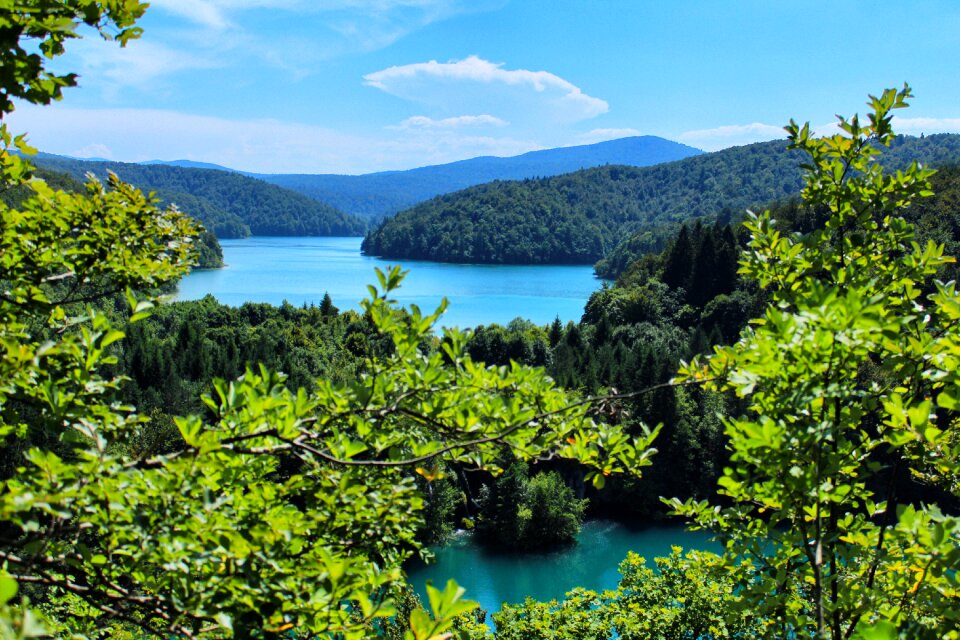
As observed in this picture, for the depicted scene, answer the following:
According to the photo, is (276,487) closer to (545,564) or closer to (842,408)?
(842,408)

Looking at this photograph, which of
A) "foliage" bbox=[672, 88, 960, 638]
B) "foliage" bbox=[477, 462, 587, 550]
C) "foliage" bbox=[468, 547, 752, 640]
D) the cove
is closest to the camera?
"foliage" bbox=[672, 88, 960, 638]

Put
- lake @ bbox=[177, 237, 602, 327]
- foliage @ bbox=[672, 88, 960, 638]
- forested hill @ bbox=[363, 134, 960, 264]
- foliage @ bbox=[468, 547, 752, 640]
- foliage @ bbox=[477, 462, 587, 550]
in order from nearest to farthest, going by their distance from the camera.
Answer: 1. foliage @ bbox=[672, 88, 960, 638]
2. foliage @ bbox=[468, 547, 752, 640]
3. foliage @ bbox=[477, 462, 587, 550]
4. lake @ bbox=[177, 237, 602, 327]
5. forested hill @ bbox=[363, 134, 960, 264]

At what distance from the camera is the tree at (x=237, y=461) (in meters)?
2.17

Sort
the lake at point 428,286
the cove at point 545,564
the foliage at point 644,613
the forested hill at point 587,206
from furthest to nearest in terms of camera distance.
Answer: the forested hill at point 587,206
the lake at point 428,286
the cove at point 545,564
the foliage at point 644,613

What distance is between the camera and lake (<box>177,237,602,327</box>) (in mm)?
72062

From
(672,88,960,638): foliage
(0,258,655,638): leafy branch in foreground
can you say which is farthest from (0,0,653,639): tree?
(672,88,960,638): foliage

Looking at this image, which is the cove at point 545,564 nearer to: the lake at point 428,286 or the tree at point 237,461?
the tree at point 237,461

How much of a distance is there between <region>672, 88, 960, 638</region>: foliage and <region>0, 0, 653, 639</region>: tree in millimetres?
608

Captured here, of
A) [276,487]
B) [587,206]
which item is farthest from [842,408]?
[587,206]

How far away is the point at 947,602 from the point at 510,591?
76.1 ft

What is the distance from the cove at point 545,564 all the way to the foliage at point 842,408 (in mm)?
21245

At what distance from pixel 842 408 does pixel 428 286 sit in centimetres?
9086

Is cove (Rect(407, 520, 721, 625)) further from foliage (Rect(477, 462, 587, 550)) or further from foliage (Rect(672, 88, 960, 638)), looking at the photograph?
foliage (Rect(672, 88, 960, 638))

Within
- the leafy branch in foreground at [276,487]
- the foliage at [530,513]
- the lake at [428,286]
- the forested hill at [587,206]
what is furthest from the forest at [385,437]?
the forested hill at [587,206]
